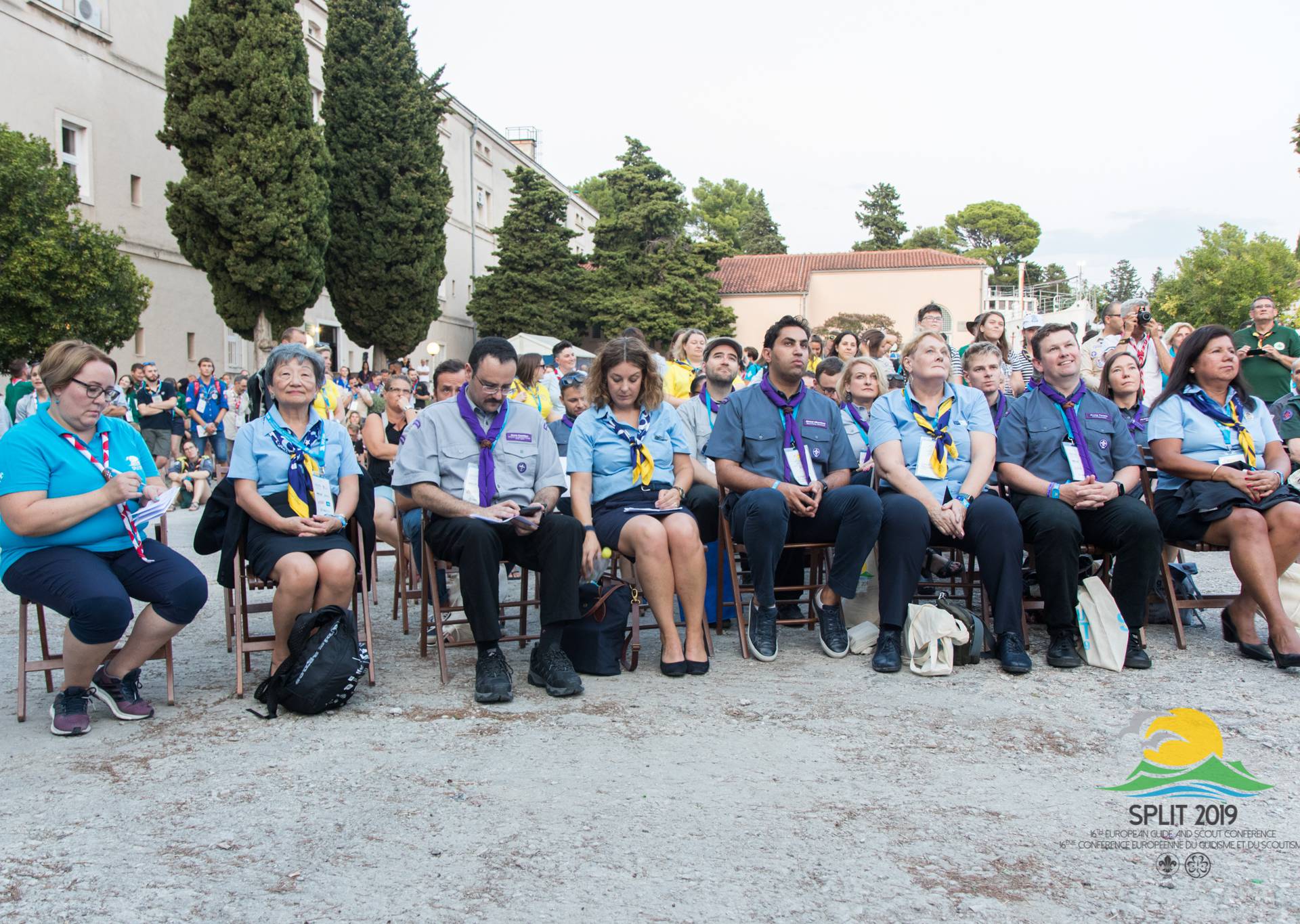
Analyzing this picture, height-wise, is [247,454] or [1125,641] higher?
[247,454]

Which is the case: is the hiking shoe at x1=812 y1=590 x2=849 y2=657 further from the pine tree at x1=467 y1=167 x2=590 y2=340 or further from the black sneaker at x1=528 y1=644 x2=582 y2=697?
the pine tree at x1=467 y1=167 x2=590 y2=340

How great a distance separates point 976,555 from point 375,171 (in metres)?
26.5

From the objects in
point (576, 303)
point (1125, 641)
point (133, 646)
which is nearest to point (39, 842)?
point (133, 646)

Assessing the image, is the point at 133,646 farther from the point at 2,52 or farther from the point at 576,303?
the point at 576,303

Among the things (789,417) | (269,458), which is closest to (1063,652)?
(789,417)

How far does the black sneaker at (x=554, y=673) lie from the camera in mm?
4406

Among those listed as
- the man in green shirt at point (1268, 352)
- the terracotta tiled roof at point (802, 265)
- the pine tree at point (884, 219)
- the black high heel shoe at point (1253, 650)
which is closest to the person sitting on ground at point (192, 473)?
the black high heel shoe at point (1253, 650)

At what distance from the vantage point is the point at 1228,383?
5.43 m

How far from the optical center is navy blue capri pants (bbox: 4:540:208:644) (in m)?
3.95

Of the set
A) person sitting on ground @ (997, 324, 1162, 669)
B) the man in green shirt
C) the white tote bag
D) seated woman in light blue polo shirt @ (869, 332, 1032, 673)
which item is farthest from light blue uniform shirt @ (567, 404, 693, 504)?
the man in green shirt

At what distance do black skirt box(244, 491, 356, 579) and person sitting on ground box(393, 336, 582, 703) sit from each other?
17.6 inches

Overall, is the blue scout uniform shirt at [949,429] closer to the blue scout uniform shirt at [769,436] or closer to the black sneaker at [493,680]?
the blue scout uniform shirt at [769,436]

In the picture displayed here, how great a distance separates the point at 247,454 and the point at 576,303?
36786 mm

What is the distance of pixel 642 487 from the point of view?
518 centimetres
